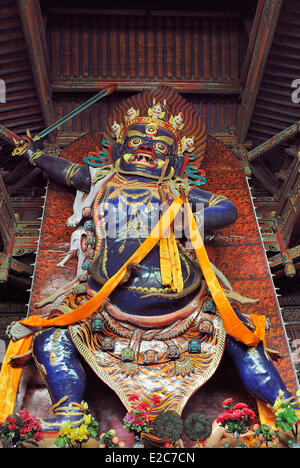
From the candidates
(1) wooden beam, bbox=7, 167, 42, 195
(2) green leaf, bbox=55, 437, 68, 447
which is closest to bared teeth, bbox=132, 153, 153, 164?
(1) wooden beam, bbox=7, 167, 42, 195

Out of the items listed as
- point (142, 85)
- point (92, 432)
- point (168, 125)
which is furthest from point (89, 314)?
point (142, 85)

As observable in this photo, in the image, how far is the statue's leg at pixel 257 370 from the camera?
4539 mm

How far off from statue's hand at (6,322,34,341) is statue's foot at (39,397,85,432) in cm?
74

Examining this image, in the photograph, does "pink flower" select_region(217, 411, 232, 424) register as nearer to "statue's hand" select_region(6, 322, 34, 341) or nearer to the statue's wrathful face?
"statue's hand" select_region(6, 322, 34, 341)

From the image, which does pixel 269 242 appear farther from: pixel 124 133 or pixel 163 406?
pixel 163 406

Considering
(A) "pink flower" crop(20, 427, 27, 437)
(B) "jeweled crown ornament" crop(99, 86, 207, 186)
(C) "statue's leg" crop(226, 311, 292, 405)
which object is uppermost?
(B) "jeweled crown ornament" crop(99, 86, 207, 186)

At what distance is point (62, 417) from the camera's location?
13.8ft

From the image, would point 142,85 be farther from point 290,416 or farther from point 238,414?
point 290,416

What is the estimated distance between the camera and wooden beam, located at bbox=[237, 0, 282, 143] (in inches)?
230

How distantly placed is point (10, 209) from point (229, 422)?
3915 mm

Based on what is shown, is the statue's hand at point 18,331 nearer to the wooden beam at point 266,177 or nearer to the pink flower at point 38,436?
the pink flower at point 38,436

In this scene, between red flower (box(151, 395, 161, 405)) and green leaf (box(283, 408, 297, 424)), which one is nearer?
green leaf (box(283, 408, 297, 424))

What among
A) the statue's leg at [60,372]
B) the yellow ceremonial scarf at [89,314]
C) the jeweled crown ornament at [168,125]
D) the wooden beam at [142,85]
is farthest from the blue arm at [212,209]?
the wooden beam at [142,85]

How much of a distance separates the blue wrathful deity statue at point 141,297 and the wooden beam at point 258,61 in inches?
48.6
